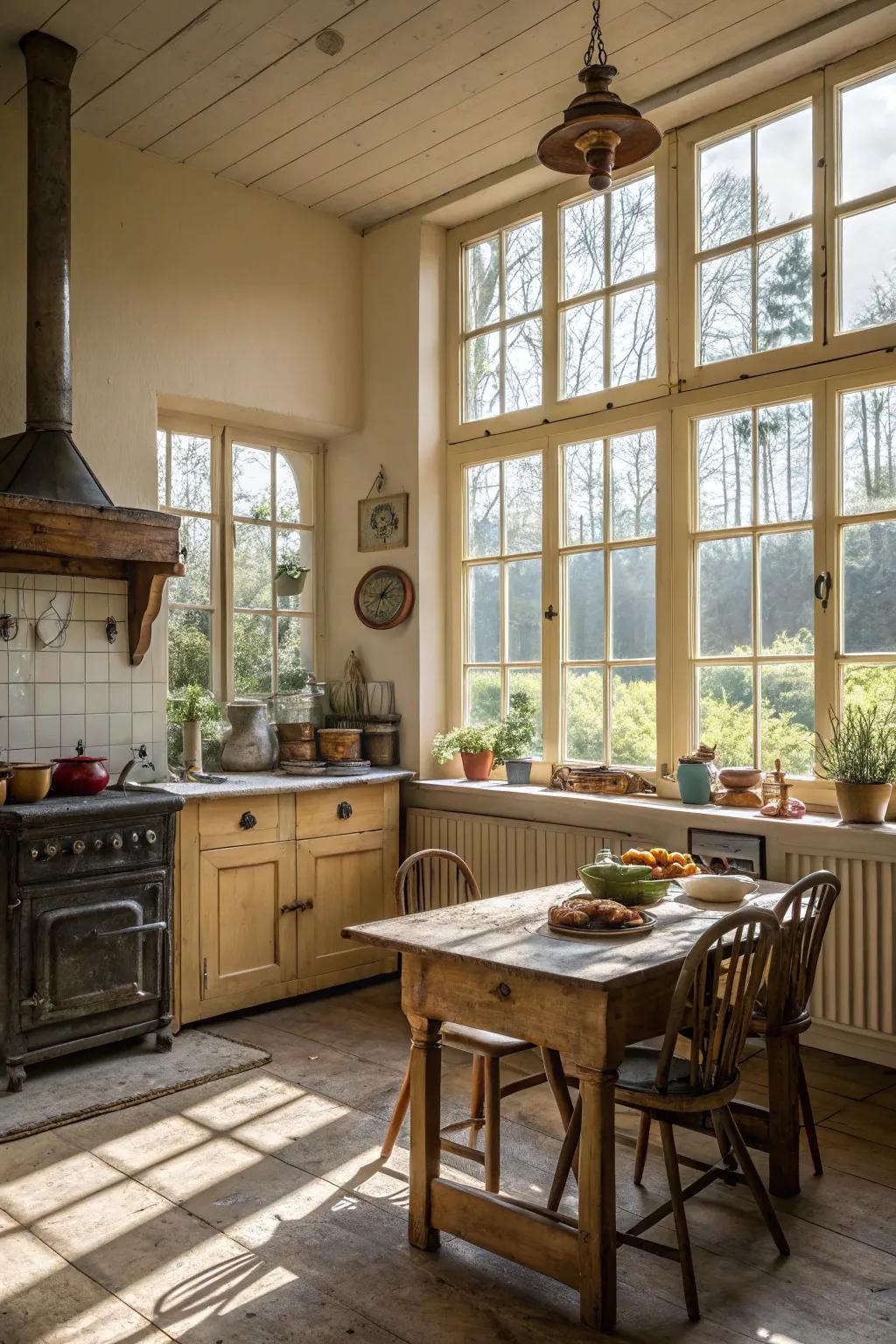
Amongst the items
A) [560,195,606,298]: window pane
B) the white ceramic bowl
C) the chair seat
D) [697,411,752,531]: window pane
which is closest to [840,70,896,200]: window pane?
[697,411,752,531]: window pane

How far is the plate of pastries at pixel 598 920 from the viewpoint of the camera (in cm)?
263

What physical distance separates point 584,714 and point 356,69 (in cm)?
278

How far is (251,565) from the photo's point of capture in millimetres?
5320

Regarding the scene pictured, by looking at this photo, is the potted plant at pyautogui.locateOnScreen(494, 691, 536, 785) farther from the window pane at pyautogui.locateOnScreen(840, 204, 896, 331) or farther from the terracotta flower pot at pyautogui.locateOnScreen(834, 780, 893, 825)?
the window pane at pyautogui.locateOnScreen(840, 204, 896, 331)

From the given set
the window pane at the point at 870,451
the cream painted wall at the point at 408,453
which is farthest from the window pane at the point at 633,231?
the window pane at the point at 870,451

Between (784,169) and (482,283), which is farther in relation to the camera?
(482,283)

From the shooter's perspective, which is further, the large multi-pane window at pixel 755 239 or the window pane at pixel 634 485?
the window pane at pixel 634 485

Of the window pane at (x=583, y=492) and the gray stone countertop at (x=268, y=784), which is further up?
the window pane at (x=583, y=492)

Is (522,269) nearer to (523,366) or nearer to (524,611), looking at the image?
(523,366)

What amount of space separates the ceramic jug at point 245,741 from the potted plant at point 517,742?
1.11 meters

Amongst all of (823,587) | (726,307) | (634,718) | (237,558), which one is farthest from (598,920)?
(237,558)

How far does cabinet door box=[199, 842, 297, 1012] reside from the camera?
14.1 feet

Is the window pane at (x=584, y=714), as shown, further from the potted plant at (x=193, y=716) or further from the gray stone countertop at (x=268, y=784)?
the potted plant at (x=193, y=716)

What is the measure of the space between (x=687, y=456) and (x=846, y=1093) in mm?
2467
